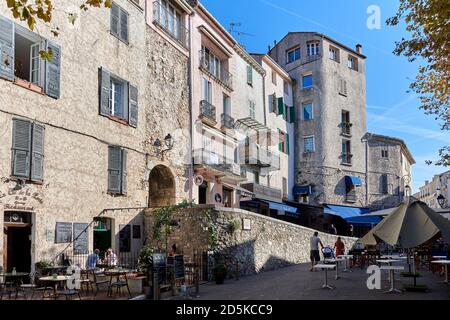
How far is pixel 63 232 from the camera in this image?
15672 mm

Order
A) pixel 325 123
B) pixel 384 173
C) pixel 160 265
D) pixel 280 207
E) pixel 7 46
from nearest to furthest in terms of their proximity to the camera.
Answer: pixel 160 265
pixel 7 46
pixel 280 207
pixel 325 123
pixel 384 173

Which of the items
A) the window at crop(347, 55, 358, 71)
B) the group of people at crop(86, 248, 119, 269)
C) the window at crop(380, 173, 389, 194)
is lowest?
the group of people at crop(86, 248, 119, 269)

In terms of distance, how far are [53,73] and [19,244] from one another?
5.41m

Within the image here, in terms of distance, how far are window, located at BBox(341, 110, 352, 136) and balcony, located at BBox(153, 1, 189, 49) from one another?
19837mm

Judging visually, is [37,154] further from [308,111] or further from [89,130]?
[308,111]

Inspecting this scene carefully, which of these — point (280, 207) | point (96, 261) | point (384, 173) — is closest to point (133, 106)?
point (96, 261)

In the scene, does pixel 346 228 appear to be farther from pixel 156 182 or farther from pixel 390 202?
pixel 156 182

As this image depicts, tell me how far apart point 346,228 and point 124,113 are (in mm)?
25839

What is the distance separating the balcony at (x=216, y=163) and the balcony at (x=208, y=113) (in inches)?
64.0

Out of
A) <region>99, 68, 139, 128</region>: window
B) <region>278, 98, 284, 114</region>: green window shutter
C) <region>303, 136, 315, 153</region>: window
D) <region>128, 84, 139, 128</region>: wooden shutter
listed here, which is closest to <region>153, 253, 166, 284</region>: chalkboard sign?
<region>99, 68, 139, 128</region>: window

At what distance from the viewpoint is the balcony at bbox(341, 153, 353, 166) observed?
40.2 meters

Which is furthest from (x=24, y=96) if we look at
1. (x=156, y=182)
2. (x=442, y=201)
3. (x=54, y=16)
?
(x=442, y=201)

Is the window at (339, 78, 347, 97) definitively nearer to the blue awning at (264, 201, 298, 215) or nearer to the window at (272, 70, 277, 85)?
the window at (272, 70, 277, 85)

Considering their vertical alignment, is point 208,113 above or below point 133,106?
above
